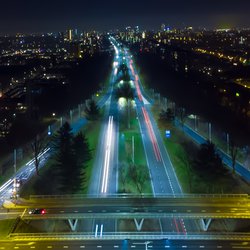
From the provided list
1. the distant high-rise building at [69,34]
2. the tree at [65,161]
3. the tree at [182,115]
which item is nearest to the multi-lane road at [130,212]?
the tree at [65,161]

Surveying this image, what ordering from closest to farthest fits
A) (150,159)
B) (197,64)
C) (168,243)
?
(168,243), (150,159), (197,64)

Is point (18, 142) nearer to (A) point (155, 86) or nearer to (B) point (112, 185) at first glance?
(B) point (112, 185)

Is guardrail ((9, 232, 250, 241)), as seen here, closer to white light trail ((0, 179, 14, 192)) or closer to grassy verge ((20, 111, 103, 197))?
grassy verge ((20, 111, 103, 197))

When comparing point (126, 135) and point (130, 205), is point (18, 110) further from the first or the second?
point (130, 205)

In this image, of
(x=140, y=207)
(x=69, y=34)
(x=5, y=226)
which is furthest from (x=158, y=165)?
(x=69, y=34)

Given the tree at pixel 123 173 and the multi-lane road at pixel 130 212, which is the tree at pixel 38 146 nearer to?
the multi-lane road at pixel 130 212

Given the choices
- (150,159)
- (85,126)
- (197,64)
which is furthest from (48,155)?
(197,64)

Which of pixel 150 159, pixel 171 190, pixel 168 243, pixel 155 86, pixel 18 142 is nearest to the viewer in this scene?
pixel 168 243

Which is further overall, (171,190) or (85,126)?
(85,126)
